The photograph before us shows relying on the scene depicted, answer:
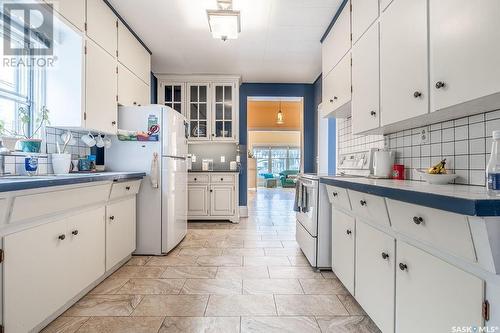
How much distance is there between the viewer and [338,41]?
2.81 meters

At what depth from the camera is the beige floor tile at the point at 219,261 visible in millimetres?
2775

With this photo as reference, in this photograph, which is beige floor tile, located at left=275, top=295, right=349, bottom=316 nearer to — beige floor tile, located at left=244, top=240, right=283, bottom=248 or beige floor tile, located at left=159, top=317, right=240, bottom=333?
beige floor tile, located at left=159, top=317, right=240, bottom=333

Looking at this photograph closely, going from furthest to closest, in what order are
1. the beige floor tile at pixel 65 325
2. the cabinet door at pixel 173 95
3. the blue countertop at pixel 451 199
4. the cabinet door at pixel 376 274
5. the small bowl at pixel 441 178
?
the cabinet door at pixel 173 95
the beige floor tile at pixel 65 325
the small bowl at pixel 441 178
the cabinet door at pixel 376 274
the blue countertop at pixel 451 199

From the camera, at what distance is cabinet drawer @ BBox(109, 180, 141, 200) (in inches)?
95.4

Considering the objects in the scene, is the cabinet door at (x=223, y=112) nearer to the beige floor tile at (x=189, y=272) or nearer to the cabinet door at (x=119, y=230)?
the cabinet door at (x=119, y=230)

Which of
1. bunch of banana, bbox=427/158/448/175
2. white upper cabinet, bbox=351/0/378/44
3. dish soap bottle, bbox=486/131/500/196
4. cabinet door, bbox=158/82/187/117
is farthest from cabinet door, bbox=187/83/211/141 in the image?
dish soap bottle, bbox=486/131/500/196

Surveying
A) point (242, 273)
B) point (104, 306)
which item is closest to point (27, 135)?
point (104, 306)

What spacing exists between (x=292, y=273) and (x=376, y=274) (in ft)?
3.66

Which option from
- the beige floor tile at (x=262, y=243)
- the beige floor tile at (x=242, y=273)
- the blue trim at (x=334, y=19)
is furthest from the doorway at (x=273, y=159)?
the beige floor tile at (x=242, y=273)

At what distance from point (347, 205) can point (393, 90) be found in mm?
836

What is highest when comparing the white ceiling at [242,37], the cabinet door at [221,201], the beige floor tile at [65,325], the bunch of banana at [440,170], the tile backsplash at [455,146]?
the white ceiling at [242,37]

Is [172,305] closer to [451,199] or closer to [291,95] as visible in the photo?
[451,199]

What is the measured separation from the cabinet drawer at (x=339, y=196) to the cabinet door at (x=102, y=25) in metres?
2.56

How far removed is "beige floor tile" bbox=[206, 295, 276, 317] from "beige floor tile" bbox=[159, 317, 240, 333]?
0.07 metres
